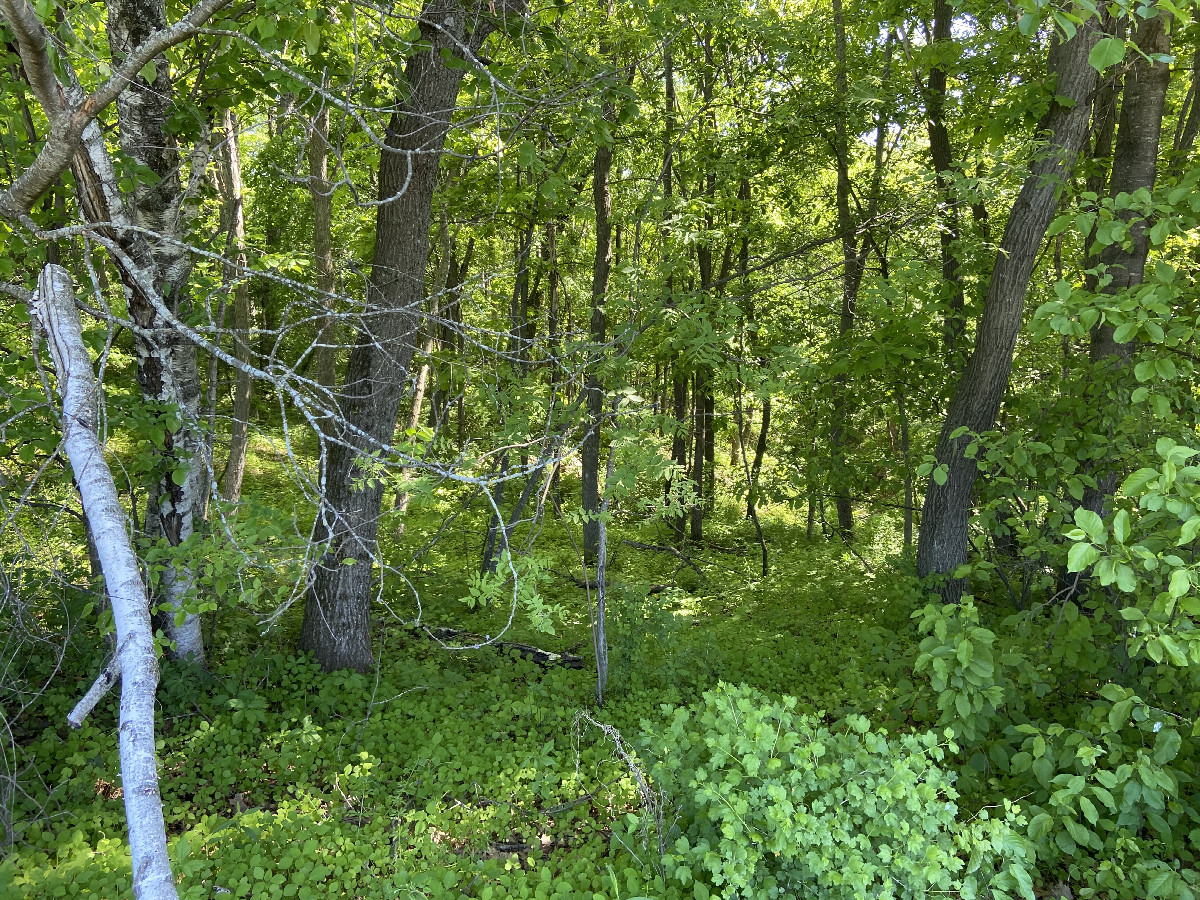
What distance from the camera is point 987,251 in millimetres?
6570

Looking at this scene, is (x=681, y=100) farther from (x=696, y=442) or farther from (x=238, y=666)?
(x=238, y=666)

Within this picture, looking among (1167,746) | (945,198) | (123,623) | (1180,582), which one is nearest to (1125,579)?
(1180,582)

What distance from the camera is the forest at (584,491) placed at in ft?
9.15

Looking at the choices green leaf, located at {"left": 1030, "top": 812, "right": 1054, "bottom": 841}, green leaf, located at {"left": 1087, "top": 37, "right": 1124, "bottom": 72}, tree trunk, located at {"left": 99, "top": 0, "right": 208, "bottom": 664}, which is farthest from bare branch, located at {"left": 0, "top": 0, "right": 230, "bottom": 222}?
green leaf, located at {"left": 1030, "top": 812, "right": 1054, "bottom": 841}

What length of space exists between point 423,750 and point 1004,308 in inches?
224

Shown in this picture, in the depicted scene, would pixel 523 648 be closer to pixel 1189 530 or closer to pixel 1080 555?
pixel 1080 555

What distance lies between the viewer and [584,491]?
339 inches

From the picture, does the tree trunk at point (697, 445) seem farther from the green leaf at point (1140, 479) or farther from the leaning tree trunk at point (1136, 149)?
the green leaf at point (1140, 479)

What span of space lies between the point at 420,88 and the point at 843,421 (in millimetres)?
5297

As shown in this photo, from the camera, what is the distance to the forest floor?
3344 mm

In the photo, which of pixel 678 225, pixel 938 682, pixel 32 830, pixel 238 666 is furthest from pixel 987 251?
pixel 32 830

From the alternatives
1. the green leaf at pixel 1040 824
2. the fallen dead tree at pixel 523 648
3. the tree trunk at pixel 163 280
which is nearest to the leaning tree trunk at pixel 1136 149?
the green leaf at pixel 1040 824

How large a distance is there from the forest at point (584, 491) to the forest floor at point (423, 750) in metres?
0.04

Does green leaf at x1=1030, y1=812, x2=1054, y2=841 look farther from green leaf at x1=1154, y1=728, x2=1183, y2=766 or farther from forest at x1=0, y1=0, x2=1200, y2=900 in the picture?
green leaf at x1=1154, y1=728, x2=1183, y2=766
